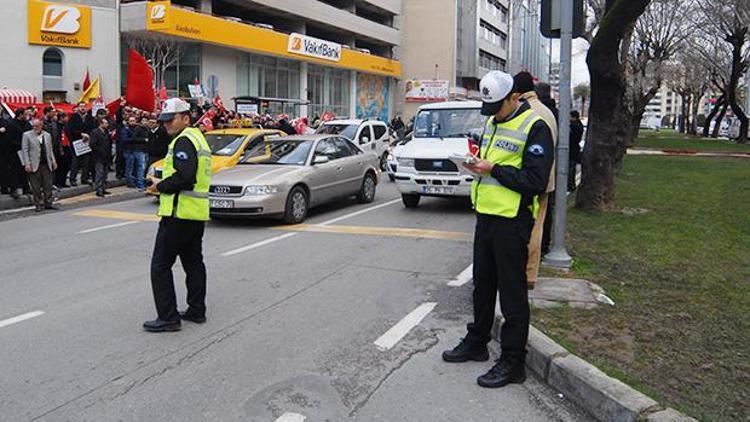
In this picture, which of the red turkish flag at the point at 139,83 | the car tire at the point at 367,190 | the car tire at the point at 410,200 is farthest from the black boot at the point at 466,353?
the red turkish flag at the point at 139,83

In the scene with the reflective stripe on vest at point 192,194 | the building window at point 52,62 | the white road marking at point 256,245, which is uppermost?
the building window at point 52,62

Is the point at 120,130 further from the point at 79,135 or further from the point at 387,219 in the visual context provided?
the point at 387,219

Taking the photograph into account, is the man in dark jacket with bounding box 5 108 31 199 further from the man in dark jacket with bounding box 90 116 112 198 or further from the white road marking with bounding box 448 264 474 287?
the white road marking with bounding box 448 264 474 287

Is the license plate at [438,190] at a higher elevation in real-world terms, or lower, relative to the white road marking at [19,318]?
higher

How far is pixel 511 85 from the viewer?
15.1 feet

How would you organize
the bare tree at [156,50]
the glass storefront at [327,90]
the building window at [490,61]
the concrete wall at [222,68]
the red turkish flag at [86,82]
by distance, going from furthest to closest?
the building window at [490,61], the glass storefront at [327,90], the concrete wall at [222,68], the bare tree at [156,50], the red turkish flag at [86,82]

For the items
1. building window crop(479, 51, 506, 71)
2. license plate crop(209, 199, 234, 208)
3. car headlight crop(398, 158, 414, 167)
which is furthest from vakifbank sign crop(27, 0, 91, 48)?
building window crop(479, 51, 506, 71)

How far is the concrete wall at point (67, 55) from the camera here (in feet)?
85.4

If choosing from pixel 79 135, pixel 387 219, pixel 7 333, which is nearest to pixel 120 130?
pixel 79 135

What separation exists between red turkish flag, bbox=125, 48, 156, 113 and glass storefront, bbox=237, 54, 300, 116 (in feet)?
73.0

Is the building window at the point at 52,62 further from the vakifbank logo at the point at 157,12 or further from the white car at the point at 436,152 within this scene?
the white car at the point at 436,152

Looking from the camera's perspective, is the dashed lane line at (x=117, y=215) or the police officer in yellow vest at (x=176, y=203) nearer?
the police officer in yellow vest at (x=176, y=203)

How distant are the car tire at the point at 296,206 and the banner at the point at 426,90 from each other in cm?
4639

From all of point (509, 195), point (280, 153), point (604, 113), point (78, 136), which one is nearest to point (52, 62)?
point (78, 136)
